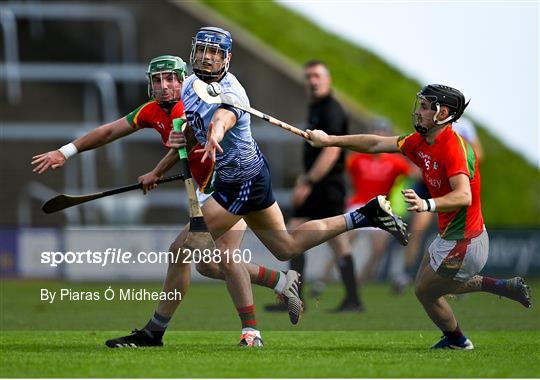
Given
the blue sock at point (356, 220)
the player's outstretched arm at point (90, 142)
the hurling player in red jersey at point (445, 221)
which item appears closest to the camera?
the hurling player in red jersey at point (445, 221)

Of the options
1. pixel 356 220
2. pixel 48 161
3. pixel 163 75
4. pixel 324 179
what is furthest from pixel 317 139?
pixel 324 179

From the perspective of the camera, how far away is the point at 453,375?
6906mm

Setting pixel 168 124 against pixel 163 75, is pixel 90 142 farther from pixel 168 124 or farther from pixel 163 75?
pixel 163 75

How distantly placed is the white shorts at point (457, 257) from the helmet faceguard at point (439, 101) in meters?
0.80

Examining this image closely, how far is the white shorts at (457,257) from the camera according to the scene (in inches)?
331

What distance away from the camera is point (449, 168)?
26.8 ft

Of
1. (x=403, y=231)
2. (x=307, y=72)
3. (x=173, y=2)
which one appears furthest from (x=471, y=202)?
(x=173, y=2)

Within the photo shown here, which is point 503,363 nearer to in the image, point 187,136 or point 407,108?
point 187,136

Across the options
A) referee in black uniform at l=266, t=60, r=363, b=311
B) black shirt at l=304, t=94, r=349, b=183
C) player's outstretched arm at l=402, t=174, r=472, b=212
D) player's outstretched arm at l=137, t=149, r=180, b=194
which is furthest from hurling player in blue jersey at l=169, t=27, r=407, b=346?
black shirt at l=304, t=94, r=349, b=183

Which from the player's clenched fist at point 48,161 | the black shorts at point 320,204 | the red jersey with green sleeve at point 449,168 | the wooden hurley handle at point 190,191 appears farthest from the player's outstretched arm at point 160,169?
the black shorts at point 320,204

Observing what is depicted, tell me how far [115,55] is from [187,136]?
18.5 meters

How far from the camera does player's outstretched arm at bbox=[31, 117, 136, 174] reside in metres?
8.78

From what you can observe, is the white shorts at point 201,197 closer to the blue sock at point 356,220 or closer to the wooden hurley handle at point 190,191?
the wooden hurley handle at point 190,191

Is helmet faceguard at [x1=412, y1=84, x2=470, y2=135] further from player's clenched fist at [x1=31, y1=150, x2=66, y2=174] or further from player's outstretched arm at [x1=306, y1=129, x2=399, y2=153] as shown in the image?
player's clenched fist at [x1=31, y1=150, x2=66, y2=174]
